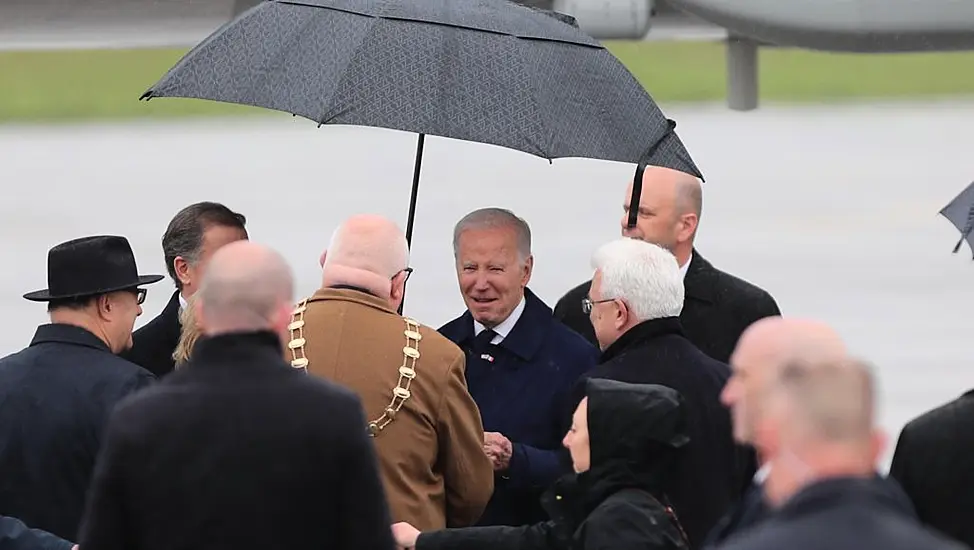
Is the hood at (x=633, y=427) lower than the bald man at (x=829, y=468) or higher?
lower

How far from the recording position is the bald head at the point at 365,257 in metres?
3.40

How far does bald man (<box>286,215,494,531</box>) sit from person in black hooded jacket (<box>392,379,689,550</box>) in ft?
1.46

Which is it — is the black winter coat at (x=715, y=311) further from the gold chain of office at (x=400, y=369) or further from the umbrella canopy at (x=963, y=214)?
the gold chain of office at (x=400, y=369)

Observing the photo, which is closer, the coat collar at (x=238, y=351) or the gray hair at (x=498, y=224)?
the coat collar at (x=238, y=351)

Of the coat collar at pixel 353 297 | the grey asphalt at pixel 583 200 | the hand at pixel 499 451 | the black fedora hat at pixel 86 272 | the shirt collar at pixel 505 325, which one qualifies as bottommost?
the grey asphalt at pixel 583 200

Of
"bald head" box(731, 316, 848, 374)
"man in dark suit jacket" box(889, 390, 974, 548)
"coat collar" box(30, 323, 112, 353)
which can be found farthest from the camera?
"coat collar" box(30, 323, 112, 353)

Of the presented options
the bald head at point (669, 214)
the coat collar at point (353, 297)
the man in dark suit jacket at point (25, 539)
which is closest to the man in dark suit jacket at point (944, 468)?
the coat collar at point (353, 297)

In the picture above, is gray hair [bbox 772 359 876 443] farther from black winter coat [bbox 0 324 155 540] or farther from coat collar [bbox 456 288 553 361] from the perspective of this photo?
coat collar [bbox 456 288 553 361]

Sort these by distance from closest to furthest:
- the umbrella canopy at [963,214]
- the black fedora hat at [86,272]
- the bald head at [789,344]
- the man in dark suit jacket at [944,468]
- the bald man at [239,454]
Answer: the bald head at [789,344] → the bald man at [239,454] → the man in dark suit jacket at [944,468] → the black fedora hat at [86,272] → the umbrella canopy at [963,214]

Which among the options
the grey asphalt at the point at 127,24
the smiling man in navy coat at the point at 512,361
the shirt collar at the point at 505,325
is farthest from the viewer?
the grey asphalt at the point at 127,24

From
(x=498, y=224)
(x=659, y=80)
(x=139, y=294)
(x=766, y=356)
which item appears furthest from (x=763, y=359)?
(x=659, y=80)

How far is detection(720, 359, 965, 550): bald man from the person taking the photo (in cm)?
191

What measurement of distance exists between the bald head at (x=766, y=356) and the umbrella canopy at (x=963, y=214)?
1.61 metres

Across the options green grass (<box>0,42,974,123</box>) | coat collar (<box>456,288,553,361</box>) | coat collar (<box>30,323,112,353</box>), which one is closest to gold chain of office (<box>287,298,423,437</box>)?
coat collar (<box>30,323,112,353</box>)
